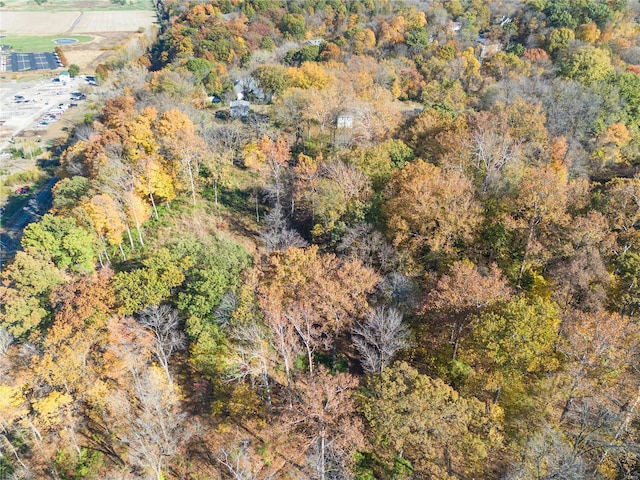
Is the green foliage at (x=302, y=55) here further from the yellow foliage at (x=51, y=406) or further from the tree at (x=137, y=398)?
the yellow foliage at (x=51, y=406)

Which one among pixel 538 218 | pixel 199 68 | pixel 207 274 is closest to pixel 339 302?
pixel 207 274

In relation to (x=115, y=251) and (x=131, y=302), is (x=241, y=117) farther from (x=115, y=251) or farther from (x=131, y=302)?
(x=131, y=302)

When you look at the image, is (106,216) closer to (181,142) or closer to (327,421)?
(181,142)

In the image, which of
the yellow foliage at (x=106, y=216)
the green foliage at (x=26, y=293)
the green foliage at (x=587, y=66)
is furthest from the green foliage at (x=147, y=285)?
the green foliage at (x=587, y=66)

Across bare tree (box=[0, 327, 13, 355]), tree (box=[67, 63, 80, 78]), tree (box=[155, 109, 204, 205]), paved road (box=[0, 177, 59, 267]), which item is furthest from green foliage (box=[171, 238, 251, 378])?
tree (box=[67, 63, 80, 78])

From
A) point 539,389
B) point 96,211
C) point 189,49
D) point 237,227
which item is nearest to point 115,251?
point 96,211
